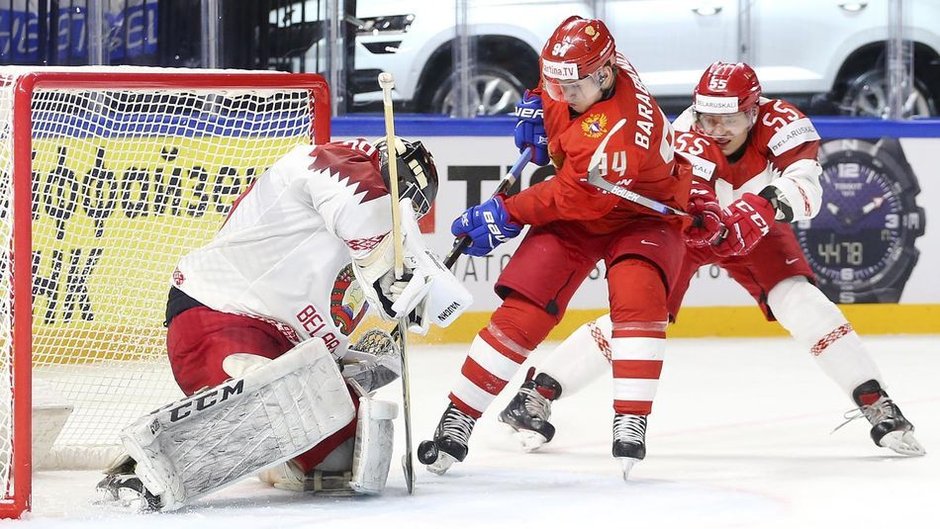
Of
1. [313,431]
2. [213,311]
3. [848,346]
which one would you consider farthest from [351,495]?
[848,346]

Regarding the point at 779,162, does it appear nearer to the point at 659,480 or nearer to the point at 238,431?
the point at 659,480

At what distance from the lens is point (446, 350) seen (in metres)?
5.38

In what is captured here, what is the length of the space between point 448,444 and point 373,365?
222mm

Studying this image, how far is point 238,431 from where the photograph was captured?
282 centimetres

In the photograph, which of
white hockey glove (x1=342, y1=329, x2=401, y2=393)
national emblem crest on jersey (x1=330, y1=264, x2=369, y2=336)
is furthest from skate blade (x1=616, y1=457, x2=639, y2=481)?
national emblem crest on jersey (x1=330, y1=264, x2=369, y2=336)

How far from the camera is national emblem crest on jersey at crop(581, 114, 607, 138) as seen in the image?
321 centimetres

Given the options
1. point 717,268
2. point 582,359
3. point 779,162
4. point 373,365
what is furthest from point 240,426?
point 717,268

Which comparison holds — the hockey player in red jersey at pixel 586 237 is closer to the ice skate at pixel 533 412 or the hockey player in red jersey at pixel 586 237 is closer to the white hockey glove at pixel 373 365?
the white hockey glove at pixel 373 365

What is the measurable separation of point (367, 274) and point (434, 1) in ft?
10.9

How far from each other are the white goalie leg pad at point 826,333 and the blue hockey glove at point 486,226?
2.50ft

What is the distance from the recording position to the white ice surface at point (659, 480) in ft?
9.30

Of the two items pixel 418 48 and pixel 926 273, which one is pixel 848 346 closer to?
pixel 926 273

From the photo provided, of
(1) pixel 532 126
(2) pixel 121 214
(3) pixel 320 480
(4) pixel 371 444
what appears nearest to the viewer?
(4) pixel 371 444

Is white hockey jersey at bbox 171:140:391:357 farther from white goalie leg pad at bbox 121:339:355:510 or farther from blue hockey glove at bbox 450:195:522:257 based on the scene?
blue hockey glove at bbox 450:195:522:257
